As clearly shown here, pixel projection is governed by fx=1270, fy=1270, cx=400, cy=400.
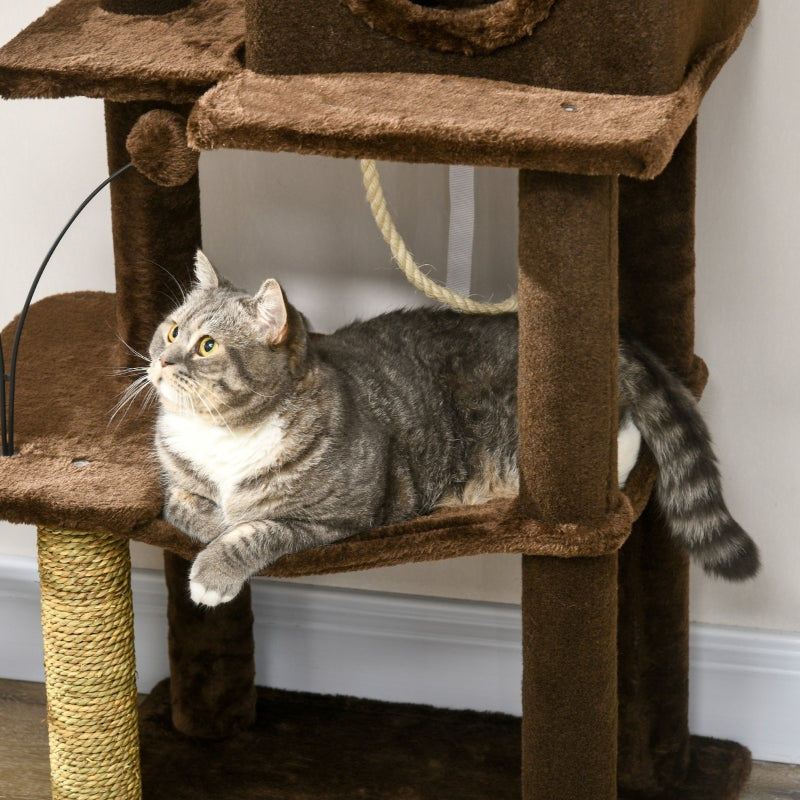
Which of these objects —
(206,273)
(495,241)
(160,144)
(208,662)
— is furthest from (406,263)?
(208,662)

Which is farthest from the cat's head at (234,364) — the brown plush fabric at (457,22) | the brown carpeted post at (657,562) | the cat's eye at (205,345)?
the brown carpeted post at (657,562)

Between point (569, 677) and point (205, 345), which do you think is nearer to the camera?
point (569, 677)

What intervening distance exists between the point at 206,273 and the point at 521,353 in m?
0.43

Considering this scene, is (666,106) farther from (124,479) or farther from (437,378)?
(124,479)

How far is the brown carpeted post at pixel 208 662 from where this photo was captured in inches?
71.1

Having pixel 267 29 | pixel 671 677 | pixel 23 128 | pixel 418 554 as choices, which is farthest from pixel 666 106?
pixel 23 128

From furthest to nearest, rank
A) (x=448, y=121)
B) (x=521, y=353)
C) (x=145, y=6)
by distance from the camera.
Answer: (x=145, y=6) → (x=521, y=353) → (x=448, y=121)

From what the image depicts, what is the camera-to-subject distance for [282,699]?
2039 millimetres

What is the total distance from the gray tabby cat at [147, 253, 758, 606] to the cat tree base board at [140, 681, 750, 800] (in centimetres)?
49

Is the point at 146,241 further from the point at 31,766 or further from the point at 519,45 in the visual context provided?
the point at 31,766

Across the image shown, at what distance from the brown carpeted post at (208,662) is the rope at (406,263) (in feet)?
1.71

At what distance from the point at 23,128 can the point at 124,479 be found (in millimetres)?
742

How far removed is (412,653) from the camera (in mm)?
2010

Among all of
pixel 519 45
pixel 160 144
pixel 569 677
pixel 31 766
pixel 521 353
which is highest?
pixel 519 45
